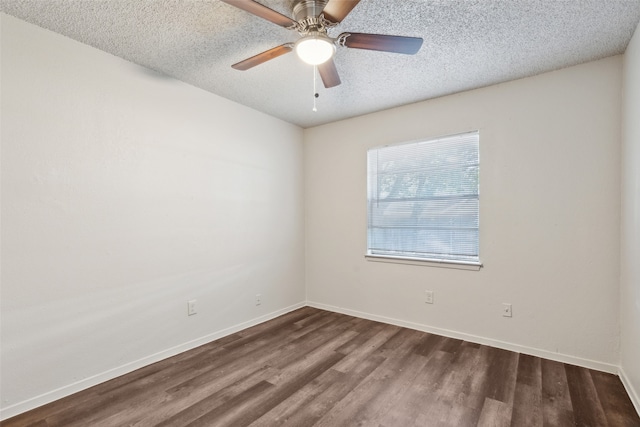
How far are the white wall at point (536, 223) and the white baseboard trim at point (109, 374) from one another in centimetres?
176

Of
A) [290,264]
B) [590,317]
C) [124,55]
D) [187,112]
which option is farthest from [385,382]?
[124,55]

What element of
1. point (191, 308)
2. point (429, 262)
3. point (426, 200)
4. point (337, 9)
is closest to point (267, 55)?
point (337, 9)

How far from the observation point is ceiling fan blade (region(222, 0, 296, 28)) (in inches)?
58.1

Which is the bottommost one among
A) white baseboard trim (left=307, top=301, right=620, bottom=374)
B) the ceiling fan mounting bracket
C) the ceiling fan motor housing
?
white baseboard trim (left=307, top=301, right=620, bottom=374)

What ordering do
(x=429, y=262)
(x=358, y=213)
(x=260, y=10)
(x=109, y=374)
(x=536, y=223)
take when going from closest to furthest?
1. (x=260, y=10)
2. (x=109, y=374)
3. (x=536, y=223)
4. (x=429, y=262)
5. (x=358, y=213)

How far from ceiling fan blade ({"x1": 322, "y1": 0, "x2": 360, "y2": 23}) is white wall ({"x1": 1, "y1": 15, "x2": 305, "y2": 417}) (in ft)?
5.84

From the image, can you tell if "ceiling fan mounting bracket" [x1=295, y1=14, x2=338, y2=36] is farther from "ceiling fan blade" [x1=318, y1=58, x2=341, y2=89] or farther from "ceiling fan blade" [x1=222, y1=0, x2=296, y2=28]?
"ceiling fan blade" [x1=318, y1=58, x2=341, y2=89]

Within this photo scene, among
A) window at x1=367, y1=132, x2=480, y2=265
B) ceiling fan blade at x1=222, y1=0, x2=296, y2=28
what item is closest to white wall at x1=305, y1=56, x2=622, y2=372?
window at x1=367, y1=132, x2=480, y2=265

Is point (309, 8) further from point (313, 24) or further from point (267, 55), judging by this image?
point (267, 55)

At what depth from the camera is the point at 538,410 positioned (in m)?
1.96

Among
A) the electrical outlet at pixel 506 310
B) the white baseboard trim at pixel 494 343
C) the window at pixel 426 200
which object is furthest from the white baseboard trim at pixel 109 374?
the electrical outlet at pixel 506 310

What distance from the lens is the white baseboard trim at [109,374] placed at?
1.96m

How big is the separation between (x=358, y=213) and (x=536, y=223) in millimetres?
1806

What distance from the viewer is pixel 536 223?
2729 mm
